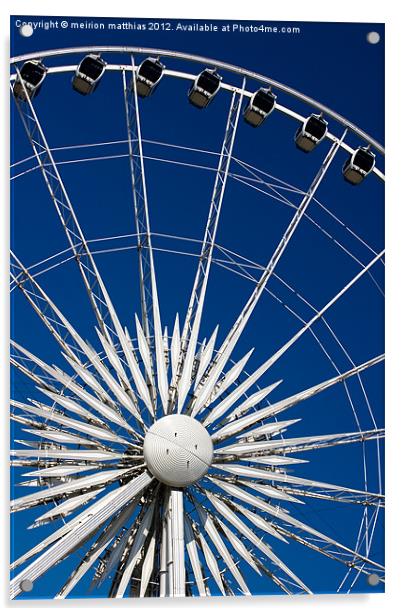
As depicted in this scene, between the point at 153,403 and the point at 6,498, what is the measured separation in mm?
3274

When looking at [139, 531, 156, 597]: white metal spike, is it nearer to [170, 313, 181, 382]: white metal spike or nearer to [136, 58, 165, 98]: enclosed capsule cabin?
[170, 313, 181, 382]: white metal spike

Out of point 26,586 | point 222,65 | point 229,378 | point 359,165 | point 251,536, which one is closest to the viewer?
point 26,586

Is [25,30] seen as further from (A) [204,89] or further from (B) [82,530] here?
(B) [82,530]

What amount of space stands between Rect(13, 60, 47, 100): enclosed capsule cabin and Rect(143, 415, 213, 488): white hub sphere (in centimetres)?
514

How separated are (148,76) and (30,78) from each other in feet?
6.21

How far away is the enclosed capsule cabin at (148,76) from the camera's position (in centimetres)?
2394

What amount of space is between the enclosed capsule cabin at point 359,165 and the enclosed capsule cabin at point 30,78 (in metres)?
4.89

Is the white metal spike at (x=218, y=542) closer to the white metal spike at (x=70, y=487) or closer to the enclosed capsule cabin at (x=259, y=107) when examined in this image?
the white metal spike at (x=70, y=487)

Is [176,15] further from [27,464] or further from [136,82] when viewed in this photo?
[27,464]

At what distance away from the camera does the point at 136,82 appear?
2458 cm

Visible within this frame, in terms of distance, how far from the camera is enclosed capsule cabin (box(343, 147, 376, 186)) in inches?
965

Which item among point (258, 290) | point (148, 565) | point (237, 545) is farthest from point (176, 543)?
point (258, 290)

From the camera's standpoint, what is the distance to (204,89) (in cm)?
2462

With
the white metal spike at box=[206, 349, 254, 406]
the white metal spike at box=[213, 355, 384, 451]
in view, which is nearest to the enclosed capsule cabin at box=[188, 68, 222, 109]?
the white metal spike at box=[206, 349, 254, 406]
